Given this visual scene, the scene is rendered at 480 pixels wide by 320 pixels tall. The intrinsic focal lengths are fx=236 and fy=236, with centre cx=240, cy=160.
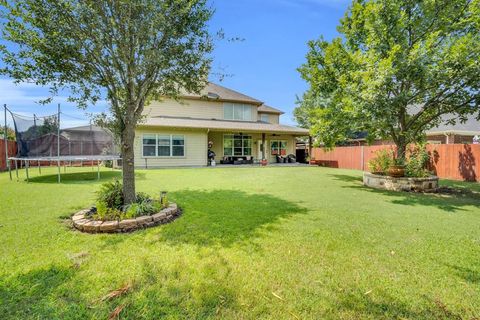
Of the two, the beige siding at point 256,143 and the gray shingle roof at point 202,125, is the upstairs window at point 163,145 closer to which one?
the gray shingle roof at point 202,125

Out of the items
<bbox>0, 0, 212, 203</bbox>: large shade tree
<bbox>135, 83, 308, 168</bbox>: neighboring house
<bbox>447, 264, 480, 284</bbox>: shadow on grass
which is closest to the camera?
<bbox>447, 264, 480, 284</bbox>: shadow on grass

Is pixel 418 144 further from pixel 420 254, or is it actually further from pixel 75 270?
pixel 75 270

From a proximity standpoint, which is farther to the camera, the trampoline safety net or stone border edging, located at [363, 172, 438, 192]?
the trampoline safety net

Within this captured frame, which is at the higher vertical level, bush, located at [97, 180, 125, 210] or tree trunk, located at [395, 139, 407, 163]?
tree trunk, located at [395, 139, 407, 163]

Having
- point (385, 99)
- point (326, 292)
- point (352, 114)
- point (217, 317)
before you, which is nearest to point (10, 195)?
point (217, 317)

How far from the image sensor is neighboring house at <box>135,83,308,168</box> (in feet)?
53.5

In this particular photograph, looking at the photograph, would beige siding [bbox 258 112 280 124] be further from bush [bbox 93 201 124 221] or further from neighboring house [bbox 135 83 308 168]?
bush [bbox 93 201 124 221]

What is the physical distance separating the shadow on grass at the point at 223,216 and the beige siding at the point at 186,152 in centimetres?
1025

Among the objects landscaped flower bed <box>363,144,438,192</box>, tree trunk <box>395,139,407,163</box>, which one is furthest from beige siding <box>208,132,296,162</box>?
tree trunk <box>395,139,407,163</box>

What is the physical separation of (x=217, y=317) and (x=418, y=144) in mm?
11502

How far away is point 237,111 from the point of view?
2106 centimetres

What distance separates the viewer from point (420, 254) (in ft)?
10.3

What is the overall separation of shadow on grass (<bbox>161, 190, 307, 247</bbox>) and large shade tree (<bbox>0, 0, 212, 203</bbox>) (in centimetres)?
136

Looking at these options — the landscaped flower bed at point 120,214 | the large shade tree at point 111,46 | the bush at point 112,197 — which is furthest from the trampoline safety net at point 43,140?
the landscaped flower bed at point 120,214
